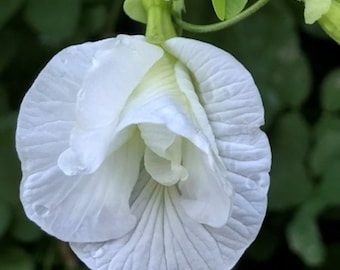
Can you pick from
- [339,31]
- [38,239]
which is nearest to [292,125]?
[38,239]

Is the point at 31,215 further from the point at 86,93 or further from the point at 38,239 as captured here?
the point at 38,239

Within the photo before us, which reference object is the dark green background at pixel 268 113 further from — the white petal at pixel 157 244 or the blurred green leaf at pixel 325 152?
the white petal at pixel 157 244

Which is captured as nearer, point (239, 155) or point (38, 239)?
point (239, 155)

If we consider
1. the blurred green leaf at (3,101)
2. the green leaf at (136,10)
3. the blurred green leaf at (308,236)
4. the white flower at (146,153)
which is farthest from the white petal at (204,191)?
the blurred green leaf at (3,101)

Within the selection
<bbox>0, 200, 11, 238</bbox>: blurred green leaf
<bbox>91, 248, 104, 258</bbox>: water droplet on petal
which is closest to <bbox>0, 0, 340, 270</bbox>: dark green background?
<bbox>0, 200, 11, 238</bbox>: blurred green leaf

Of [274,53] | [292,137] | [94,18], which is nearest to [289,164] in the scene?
[292,137]
